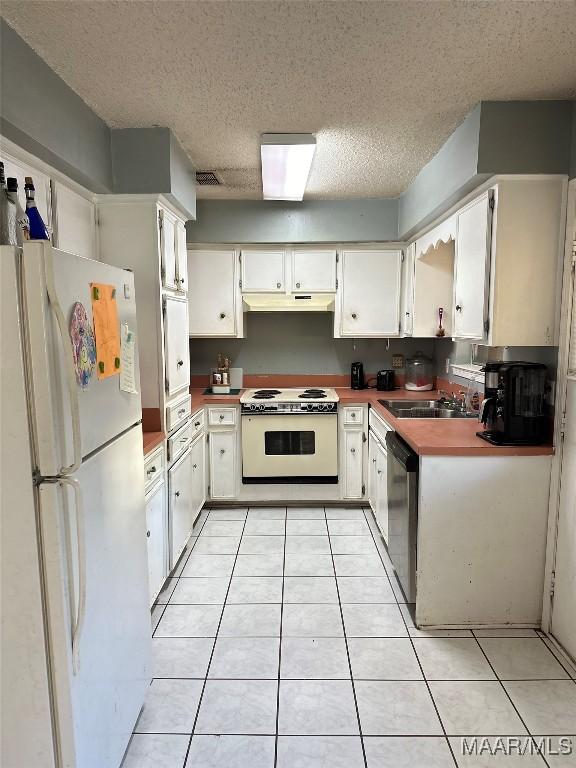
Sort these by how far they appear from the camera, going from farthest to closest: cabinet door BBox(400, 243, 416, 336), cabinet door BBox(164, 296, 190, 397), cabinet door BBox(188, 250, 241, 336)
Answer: cabinet door BBox(188, 250, 241, 336)
cabinet door BBox(400, 243, 416, 336)
cabinet door BBox(164, 296, 190, 397)

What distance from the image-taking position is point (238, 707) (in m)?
1.85

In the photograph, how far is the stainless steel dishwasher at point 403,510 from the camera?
2.35 meters

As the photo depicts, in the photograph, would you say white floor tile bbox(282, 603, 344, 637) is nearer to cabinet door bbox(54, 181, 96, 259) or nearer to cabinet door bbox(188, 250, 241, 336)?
cabinet door bbox(54, 181, 96, 259)

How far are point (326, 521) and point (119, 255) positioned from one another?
239 centimetres

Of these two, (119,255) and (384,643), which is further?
(119,255)

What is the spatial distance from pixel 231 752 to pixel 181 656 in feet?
1.84

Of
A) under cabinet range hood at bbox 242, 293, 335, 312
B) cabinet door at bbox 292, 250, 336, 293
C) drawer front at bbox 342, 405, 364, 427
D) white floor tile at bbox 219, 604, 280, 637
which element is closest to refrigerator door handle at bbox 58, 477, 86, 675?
white floor tile at bbox 219, 604, 280, 637

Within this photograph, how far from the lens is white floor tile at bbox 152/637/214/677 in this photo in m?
2.04

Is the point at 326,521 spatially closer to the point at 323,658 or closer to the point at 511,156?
the point at 323,658

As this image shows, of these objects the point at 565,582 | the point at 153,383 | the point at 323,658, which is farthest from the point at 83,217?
the point at 565,582

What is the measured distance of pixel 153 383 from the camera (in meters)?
2.64

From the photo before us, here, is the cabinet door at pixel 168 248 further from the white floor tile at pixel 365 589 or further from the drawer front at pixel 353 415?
the white floor tile at pixel 365 589

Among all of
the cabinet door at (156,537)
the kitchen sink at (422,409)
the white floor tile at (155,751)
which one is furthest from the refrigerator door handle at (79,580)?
the kitchen sink at (422,409)

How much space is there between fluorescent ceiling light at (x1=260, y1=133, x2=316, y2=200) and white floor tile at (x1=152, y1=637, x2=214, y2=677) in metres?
2.48
